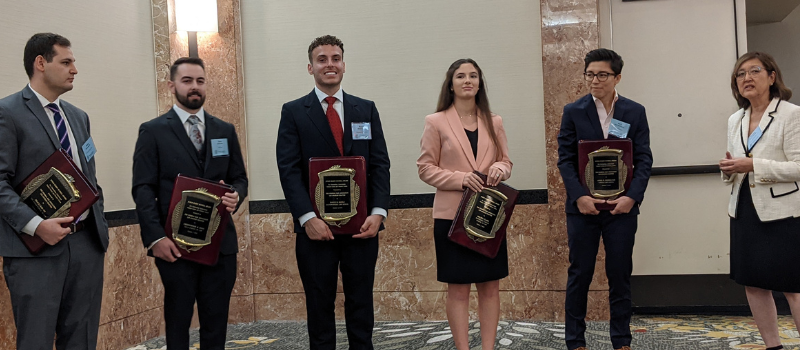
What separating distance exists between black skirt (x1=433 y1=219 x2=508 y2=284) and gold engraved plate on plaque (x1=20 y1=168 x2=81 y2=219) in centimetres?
164

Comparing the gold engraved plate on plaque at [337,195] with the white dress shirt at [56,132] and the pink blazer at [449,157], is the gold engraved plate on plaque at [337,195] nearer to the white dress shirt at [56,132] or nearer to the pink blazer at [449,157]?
the pink blazer at [449,157]

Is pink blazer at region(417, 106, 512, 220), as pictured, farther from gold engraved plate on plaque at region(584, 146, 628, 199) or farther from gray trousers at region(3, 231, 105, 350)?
gray trousers at region(3, 231, 105, 350)

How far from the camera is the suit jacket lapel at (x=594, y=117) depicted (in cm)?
335

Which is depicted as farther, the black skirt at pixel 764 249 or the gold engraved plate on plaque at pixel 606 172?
the gold engraved plate on plaque at pixel 606 172

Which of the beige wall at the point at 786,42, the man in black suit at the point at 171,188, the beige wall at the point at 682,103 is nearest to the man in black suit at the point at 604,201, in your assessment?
the beige wall at the point at 682,103

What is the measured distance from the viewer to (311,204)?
2889 mm

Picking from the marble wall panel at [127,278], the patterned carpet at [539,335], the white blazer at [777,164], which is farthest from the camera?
the marble wall panel at [127,278]

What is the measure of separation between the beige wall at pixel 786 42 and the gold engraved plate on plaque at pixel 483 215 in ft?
16.2

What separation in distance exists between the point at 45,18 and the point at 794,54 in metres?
6.63

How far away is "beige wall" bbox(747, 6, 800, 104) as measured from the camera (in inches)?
255

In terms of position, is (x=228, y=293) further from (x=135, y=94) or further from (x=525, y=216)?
(x=525, y=216)

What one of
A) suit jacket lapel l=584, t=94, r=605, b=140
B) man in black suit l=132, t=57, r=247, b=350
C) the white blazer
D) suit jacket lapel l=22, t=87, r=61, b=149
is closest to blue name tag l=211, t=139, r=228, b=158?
man in black suit l=132, t=57, r=247, b=350

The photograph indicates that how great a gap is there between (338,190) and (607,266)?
58.8 inches

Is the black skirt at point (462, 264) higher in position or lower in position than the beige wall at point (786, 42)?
lower
